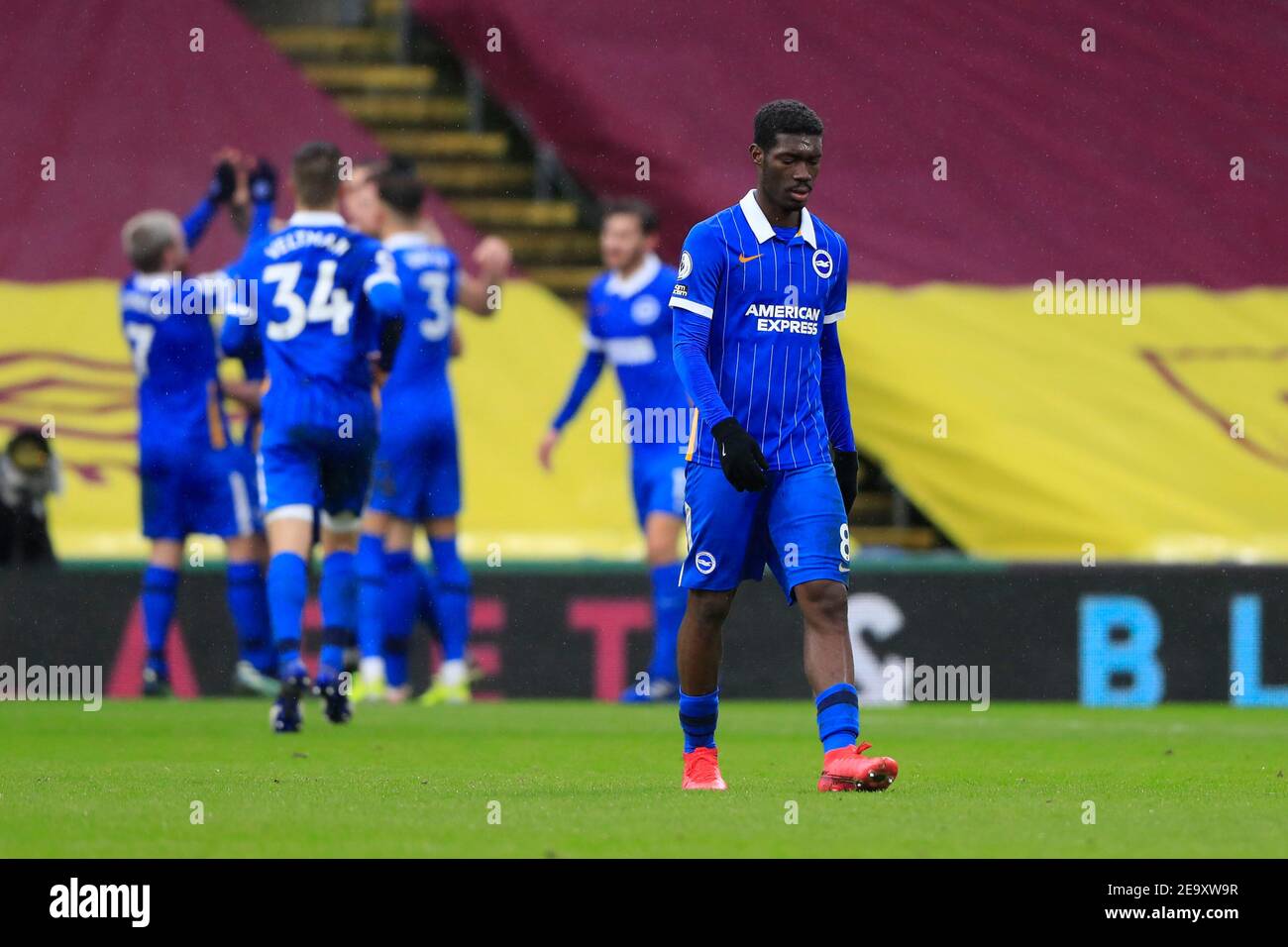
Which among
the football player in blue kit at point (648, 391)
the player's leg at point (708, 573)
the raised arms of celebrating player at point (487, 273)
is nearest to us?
the player's leg at point (708, 573)

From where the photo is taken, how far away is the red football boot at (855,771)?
20.6 ft

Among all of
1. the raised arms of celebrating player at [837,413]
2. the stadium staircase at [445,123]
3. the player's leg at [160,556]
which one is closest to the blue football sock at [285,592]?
the player's leg at [160,556]

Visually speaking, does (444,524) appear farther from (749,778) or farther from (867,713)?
(749,778)

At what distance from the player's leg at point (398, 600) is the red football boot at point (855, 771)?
5.15 m

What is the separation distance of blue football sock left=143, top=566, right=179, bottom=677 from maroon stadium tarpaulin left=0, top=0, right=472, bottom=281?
147 inches

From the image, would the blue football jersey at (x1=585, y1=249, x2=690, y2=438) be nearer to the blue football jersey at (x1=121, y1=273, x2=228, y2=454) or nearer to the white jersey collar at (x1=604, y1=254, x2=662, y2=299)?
the white jersey collar at (x1=604, y1=254, x2=662, y2=299)

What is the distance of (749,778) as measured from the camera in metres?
7.16

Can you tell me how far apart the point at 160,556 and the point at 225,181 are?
1793 millimetres

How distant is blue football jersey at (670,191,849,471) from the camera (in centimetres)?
643

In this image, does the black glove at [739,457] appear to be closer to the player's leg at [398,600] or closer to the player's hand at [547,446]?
the player's leg at [398,600]

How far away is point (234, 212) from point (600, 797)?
880 centimetres

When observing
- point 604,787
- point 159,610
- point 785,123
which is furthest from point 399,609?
point 785,123

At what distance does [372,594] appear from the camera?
36.9ft
